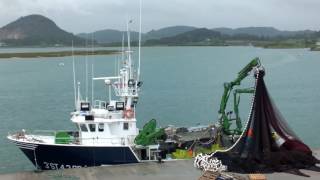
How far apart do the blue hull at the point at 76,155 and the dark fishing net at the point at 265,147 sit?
150 inches

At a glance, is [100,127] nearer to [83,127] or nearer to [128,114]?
[83,127]

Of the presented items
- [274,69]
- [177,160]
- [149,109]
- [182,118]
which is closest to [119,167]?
[177,160]

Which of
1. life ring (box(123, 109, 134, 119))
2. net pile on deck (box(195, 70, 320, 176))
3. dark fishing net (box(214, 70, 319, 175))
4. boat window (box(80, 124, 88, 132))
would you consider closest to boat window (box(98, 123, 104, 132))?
boat window (box(80, 124, 88, 132))

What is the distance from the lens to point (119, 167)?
711 inches

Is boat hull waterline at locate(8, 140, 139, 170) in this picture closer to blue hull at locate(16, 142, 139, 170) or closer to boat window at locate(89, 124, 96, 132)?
blue hull at locate(16, 142, 139, 170)

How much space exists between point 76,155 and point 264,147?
23.2 ft

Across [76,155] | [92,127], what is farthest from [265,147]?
[76,155]

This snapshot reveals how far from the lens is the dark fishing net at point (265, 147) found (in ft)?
57.5

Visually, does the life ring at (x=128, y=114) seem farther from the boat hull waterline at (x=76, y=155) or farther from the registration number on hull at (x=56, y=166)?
the registration number on hull at (x=56, y=166)

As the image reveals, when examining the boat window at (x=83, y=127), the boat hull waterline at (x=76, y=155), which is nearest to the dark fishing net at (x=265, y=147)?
the boat hull waterline at (x=76, y=155)

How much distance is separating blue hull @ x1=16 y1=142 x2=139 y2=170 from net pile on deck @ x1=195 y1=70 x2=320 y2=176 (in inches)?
145

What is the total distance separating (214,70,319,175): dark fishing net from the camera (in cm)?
1753

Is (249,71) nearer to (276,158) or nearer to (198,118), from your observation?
(276,158)

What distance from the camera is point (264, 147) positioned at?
718 inches
